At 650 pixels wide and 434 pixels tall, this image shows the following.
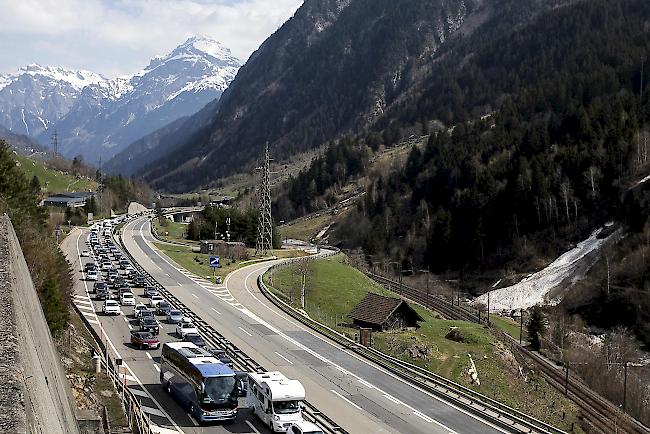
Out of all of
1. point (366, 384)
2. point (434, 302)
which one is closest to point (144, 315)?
point (366, 384)

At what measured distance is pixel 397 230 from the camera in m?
139

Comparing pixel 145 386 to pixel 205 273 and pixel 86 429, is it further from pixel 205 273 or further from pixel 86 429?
pixel 205 273

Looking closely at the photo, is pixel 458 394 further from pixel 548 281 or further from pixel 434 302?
pixel 548 281

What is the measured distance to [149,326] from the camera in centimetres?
4656

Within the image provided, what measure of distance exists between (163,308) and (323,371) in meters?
20.3

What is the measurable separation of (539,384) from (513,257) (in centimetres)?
5328

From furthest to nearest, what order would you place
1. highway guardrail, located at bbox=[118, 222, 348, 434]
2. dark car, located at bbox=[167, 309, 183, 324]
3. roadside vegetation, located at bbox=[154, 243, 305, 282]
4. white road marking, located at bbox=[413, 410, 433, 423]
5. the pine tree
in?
roadside vegetation, located at bbox=[154, 243, 305, 282], the pine tree, dark car, located at bbox=[167, 309, 183, 324], white road marking, located at bbox=[413, 410, 433, 423], highway guardrail, located at bbox=[118, 222, 348, 434]

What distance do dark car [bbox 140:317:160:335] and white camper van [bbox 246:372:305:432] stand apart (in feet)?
57.5

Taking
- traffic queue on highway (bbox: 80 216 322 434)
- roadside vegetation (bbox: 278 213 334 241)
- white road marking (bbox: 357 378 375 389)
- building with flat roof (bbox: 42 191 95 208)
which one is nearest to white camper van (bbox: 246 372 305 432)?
traffic queue on highway (bbox: 80 216 322 434)

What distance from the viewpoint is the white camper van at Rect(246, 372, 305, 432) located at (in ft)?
95.3

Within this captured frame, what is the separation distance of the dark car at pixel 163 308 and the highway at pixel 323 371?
263 centimetres

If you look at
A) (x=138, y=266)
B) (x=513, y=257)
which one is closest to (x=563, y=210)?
(x=513, y=257)

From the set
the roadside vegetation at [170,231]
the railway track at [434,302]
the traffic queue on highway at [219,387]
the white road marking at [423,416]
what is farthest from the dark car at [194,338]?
the roadside vegetation at [170,231]

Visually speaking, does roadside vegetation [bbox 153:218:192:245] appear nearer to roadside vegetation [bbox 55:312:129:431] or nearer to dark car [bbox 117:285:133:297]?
dark car [bbox 117:285:133:297]
